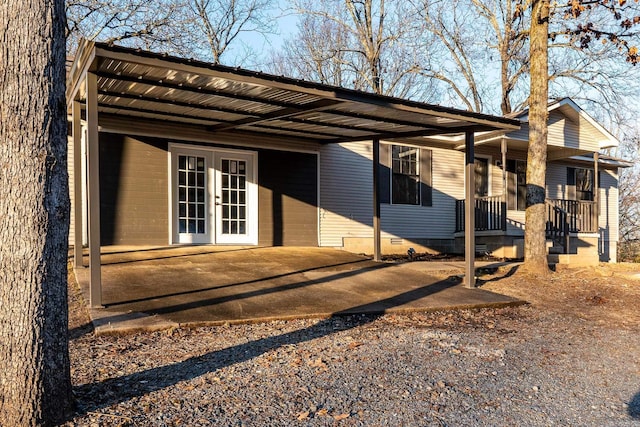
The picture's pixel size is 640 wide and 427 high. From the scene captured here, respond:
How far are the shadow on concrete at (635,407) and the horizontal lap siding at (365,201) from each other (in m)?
8.86

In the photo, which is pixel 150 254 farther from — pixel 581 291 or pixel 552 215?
pixel 552 215

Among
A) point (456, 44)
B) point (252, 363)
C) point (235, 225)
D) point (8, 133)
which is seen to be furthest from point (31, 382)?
point (456, 44)

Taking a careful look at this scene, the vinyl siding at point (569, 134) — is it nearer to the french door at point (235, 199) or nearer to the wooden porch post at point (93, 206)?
the french door at point (235, 199)

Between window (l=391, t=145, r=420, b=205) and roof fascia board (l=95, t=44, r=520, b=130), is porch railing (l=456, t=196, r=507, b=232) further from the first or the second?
roof fascia board (l=95, t=44, r=520, b=130)

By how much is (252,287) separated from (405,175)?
303 inches

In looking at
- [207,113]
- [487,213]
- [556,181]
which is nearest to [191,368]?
[207,113]

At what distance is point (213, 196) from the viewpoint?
37.1ft

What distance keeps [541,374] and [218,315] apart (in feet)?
10.9

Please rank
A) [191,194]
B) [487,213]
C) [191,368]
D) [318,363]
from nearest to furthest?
[191,368] < [318,363] < [191,194] < [487,213]

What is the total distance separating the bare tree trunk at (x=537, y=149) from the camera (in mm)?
10547

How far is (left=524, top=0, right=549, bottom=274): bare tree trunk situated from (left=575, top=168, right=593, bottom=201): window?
8727mm

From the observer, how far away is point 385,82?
86.3 ft

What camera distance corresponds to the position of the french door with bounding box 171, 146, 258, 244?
11.0 metres

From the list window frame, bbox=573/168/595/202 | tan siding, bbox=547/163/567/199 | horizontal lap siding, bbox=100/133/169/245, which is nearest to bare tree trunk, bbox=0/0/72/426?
horizontal lap siding, bbox=100/133/169/245
